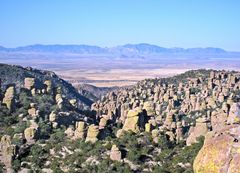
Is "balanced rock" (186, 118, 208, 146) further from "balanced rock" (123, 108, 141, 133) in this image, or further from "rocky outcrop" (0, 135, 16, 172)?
"rocky outcrop" (0, 135, 16, 172)

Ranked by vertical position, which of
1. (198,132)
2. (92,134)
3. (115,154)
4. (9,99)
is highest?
(9,99)

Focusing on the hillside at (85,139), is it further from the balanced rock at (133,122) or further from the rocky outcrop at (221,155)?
the rocky outcrop at (221,155)

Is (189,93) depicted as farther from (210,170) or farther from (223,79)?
(210,170)

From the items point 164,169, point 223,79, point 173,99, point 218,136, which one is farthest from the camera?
point 223,79

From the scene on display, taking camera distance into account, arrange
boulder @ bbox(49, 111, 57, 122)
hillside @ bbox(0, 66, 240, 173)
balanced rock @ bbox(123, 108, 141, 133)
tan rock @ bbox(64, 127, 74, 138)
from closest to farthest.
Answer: hillside @ bbox(0, 66, 240, 173), tan rock @ bbox(64, 127, 74, 138), balanced rock @ bbox(123, 108, 141, 133), boulder @ bbox(49, 111, 57, 122)

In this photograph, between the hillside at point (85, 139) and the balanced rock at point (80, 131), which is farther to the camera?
the balanced rock at point (80, 131)

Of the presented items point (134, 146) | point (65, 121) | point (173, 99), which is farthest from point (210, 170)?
point (173, 99)

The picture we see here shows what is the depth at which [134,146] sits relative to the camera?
40156 mm

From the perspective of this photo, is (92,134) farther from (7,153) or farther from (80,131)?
(7,153)

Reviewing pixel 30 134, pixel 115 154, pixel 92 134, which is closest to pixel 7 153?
pixel 30 134

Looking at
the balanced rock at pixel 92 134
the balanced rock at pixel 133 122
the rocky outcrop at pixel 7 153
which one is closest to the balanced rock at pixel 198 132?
the balanced rock at pixel 133 122

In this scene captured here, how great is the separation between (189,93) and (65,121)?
39.6m

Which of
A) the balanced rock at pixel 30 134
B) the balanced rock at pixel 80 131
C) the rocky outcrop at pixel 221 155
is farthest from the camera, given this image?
the balanced rock at pixel 30 134

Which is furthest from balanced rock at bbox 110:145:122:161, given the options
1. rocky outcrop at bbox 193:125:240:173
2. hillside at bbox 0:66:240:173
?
rocky outcrop at bbox 193:125:240:173
